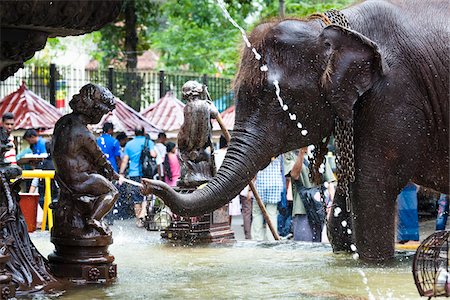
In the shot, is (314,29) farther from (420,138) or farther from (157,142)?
(157,142)

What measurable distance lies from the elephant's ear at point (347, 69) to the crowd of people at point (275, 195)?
8.07ft

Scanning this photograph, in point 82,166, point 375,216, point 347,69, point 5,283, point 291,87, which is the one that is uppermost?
point 347,69

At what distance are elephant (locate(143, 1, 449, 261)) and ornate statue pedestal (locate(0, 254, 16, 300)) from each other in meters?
1.83

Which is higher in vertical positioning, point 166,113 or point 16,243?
point 166,113

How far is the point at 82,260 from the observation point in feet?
21.3

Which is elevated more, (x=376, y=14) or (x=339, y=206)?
(x=376, y=14)

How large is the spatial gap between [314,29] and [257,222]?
559cm

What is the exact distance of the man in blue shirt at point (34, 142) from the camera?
1516cm

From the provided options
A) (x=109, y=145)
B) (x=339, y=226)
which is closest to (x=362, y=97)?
(x=339, y=226)

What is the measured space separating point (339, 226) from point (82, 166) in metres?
2.65

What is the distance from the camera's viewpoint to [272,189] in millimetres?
12273

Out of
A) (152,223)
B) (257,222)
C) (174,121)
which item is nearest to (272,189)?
(257,222)

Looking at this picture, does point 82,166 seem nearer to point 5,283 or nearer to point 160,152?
point 5,283

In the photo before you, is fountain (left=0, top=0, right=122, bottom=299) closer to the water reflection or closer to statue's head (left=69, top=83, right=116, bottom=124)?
the water reflection
